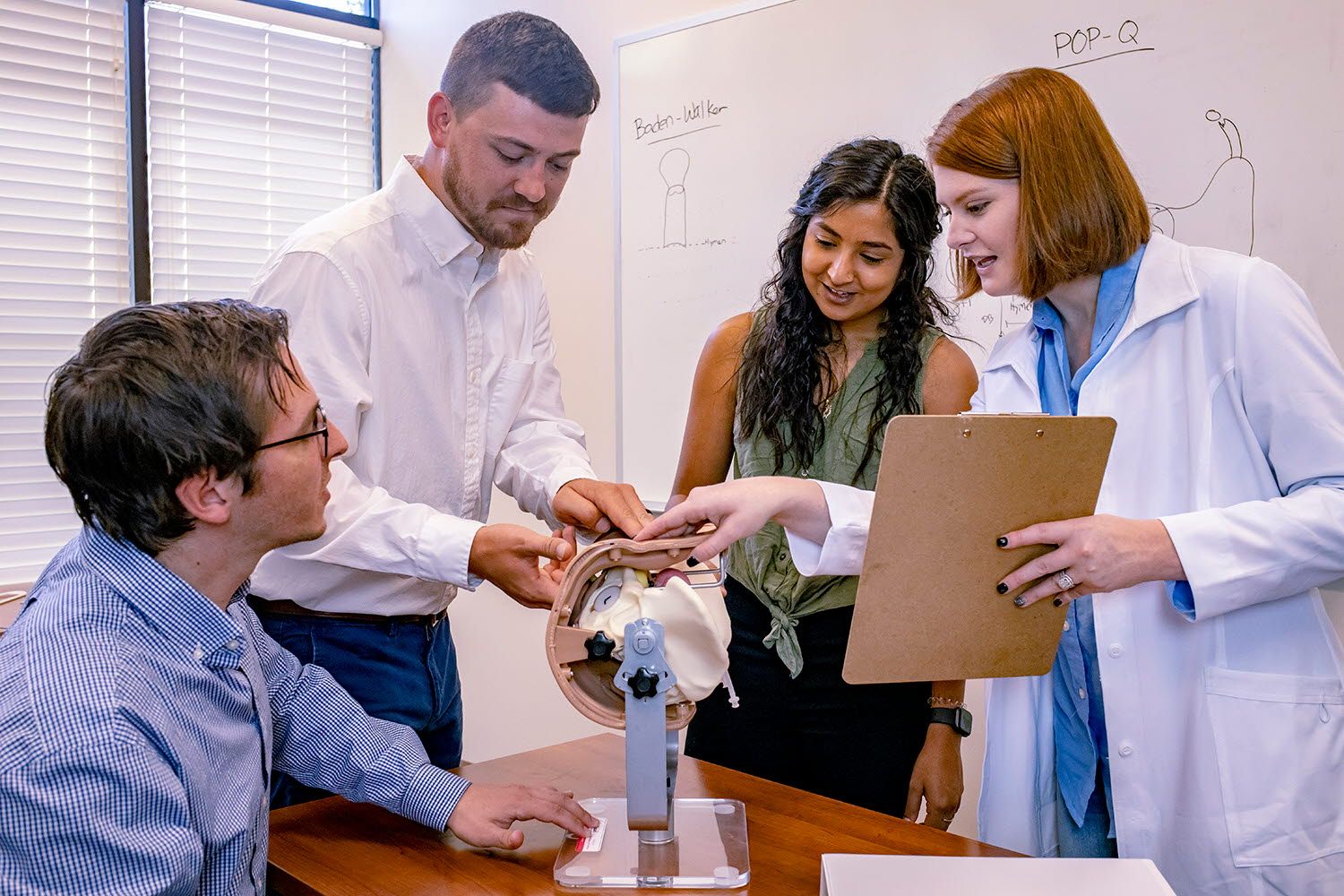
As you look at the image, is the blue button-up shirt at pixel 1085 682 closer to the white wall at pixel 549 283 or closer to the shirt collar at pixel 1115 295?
the shirt collar at pixel 1115 295

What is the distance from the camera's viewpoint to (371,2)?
15.1ft

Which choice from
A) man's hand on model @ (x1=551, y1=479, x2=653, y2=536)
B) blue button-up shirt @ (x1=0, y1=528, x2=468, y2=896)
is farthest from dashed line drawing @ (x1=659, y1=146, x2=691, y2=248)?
blue button-up shirt @ (x1=0, y1=528, x2=468, y2=896)

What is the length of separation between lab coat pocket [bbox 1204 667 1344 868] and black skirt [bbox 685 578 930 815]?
0.54 metres

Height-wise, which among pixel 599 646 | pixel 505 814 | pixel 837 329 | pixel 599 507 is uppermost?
pixel 837 329

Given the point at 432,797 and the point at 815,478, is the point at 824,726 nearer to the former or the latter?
the point at 815,478

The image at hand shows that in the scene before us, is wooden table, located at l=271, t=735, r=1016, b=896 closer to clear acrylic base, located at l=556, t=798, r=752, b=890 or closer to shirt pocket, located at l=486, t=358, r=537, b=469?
clear acrylic base, located at l=556, t=798, r=752, b=890

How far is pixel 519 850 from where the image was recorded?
1403mm

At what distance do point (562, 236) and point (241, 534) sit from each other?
8.56 feet

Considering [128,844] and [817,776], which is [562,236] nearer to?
[817,776]

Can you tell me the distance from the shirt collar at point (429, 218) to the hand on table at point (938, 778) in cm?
119

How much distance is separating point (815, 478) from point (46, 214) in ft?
10.6

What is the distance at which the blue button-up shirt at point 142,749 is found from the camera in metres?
1.04

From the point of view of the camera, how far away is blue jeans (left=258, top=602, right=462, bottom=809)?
1.76 meters

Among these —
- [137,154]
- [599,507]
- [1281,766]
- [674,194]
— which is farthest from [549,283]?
[1281,766]
